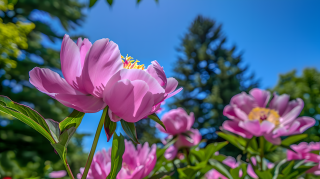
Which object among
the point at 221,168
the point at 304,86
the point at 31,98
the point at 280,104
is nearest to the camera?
the point at 221,168

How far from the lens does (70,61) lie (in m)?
0.36

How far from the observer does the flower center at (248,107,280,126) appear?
950 millimetres

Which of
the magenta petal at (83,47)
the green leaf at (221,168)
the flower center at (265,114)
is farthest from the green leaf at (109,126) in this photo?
the flower center at (265,114)

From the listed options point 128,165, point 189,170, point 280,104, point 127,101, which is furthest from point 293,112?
point 127,101

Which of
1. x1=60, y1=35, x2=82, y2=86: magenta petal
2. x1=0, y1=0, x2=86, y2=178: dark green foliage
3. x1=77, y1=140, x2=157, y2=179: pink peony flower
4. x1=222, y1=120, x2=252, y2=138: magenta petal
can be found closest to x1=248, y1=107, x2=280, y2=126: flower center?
x1=222, y1=120, x2=252, y2=138: magenta petal

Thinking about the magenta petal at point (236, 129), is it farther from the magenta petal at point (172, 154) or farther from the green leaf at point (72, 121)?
the green leaf at point (72, 121)

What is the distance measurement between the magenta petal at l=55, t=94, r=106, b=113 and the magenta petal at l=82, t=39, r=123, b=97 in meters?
Answer: 0.02

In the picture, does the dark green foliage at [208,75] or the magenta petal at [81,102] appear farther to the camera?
the dark green foliage at [208,75]

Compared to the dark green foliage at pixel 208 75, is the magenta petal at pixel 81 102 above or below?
below

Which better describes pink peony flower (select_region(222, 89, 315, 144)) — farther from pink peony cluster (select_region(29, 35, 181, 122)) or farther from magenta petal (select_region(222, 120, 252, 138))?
pink peony cluster (select_region(29, 35, 181, 122))

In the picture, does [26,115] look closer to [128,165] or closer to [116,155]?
[116,155]

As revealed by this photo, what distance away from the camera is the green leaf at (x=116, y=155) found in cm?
40

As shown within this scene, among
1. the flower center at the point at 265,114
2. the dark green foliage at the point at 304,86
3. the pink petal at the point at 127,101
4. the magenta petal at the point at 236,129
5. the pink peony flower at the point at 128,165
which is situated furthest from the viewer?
the dark green foliage at the point at 304,86

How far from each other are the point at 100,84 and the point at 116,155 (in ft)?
0.49
